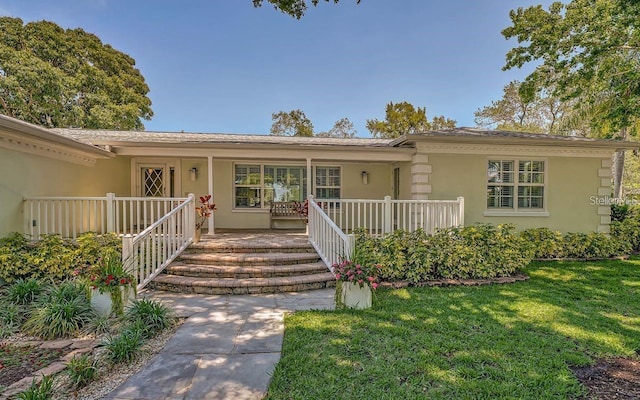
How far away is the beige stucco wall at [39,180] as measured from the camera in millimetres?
5727

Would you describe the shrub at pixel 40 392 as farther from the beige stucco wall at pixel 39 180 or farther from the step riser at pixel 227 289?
the beige stucco wall at pixel 39 180

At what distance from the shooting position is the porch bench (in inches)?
384

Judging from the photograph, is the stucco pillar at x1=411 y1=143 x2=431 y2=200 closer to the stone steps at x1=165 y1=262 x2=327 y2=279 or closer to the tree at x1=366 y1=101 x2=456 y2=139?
the stone steps at x1=165 y1=262 x2=327 y2=279

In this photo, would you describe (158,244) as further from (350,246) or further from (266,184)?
(266,184)

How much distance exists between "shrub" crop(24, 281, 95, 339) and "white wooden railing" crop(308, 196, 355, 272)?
143 inches

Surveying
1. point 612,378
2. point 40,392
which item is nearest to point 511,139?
point 612,378

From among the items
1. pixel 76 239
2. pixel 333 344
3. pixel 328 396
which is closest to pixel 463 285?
pixel 333 344

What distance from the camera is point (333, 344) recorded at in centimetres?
348

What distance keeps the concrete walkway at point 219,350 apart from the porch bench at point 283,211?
461 cm

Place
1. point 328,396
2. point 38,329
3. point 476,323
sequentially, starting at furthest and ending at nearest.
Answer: point 476,323 < point 38,329 < point 328,396

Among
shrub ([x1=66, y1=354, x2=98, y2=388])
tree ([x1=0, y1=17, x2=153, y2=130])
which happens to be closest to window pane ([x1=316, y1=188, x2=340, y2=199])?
shrub ([x1=66, y1=354, x2=98, y2=388])

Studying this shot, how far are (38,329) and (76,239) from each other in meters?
2.63

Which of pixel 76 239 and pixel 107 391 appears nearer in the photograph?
pixel 107 391

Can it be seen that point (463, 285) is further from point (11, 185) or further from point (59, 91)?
point (59, 91)
